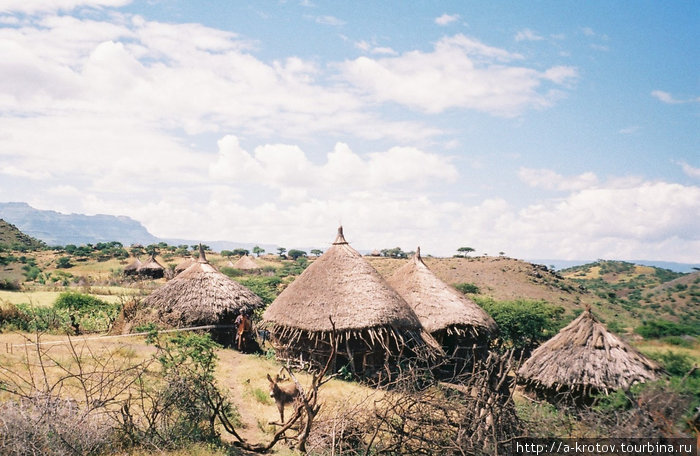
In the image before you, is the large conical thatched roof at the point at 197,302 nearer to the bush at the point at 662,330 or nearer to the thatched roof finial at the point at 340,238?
the thatched roof finial at the point at 340,238

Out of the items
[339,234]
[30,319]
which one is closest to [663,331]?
[339,234]

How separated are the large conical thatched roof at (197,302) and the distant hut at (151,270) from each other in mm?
28097

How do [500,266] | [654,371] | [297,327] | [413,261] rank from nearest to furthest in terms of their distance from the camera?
[654,371], [297,327], [413,261], [500,266]

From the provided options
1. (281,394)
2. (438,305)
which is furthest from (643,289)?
(281,394)

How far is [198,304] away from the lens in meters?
18.9

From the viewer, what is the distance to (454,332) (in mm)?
17312

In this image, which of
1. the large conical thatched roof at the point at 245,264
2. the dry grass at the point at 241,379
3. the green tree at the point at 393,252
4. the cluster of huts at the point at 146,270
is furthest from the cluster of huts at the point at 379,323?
the green tree at the point at 393,252

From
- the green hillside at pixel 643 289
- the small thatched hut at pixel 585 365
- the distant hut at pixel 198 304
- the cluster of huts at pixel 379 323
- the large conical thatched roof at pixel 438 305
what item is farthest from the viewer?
the green hillside at pixel 643 289

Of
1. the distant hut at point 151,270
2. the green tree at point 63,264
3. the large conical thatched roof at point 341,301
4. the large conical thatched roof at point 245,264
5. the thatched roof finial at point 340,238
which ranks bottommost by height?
the green tree at point 63,264

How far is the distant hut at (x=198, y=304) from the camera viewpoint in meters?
18.6

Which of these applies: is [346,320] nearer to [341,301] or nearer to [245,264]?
[341,301]

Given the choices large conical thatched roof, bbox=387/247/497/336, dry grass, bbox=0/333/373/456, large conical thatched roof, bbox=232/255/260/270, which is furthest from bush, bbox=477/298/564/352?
large conical thatched roof, bbox=232/255/260/270

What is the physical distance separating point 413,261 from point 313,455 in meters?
13.7

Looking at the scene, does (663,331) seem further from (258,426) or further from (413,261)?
(258,426)
